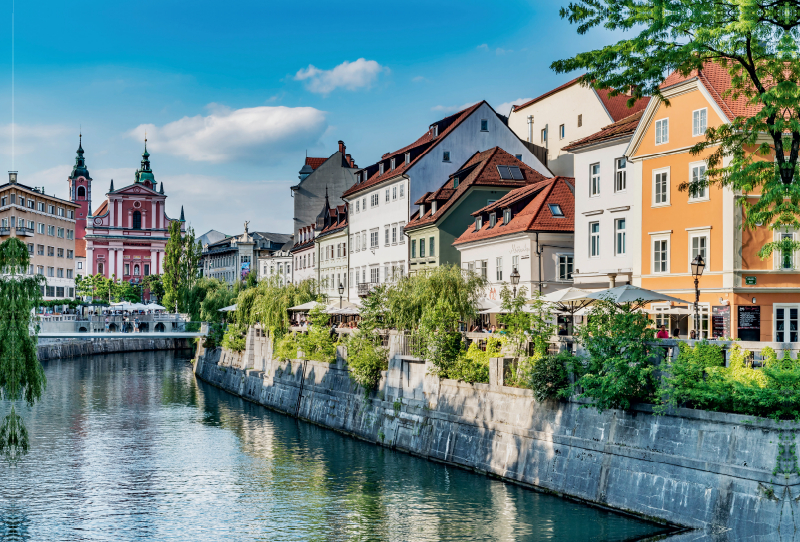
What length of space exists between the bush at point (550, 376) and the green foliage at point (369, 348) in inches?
423

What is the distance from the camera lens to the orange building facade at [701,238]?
1304 inches

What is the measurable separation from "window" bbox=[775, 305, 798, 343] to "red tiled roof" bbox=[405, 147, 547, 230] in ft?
72.9

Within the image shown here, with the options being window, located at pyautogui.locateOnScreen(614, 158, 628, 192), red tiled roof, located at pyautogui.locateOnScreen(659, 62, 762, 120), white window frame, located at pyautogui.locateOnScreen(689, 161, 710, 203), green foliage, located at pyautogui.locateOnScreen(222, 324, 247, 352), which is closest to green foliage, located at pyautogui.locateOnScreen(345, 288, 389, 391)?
window, located at pyautogui.locateOnScreen(614, 158, 628, 192)

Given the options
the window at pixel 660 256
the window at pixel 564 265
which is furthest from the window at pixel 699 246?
the window at pixel 564 265

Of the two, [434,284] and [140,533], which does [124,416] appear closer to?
[434,284]

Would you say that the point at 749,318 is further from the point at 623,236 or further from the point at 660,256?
the point at 623,236

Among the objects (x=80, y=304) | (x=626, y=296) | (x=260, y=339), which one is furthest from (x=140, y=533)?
(x=80, y=304)

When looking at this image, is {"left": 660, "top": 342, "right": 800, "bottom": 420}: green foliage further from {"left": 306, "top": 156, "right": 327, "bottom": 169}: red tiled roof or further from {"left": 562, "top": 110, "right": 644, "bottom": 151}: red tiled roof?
{"left": 306, "top": 156, "right": 327, "bottom": 169}: red tiled roof

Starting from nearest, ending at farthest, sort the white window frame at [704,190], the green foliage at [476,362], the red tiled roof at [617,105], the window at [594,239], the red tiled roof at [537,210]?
1. the green foliage at [476,362]
2. the white window frame at [704,190]
3. the window at [594,239]
4. the red tiled roof at [537,210]
5. the red tiled roof at [617,105]

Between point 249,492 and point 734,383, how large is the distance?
14.4 m

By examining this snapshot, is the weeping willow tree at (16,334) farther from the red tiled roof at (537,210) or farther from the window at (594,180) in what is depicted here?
the red tiled roof at (537,210)

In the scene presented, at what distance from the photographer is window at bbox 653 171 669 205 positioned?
1428 inches

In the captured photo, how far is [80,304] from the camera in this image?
328 ft

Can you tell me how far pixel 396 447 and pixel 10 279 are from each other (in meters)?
15.7
